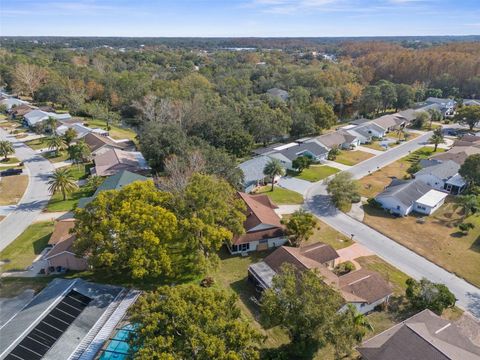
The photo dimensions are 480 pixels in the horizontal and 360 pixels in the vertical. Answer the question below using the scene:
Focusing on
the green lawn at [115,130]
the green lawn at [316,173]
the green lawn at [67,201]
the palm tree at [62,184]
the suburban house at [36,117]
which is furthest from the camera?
the suburban house at [36,117]

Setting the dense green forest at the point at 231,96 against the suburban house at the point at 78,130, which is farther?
the suburban house at the point at 78,130

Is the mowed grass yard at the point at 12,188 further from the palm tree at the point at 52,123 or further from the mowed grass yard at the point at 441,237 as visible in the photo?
the mowed grass yard at the point at 441,237

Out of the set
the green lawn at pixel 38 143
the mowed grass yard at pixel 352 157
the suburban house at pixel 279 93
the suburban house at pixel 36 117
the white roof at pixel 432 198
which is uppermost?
the suburban house at pixel 279 93

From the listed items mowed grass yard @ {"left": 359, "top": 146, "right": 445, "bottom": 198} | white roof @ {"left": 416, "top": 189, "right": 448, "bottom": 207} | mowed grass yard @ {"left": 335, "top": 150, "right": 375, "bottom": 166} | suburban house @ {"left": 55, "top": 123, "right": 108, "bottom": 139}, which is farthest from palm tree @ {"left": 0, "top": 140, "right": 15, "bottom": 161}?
white roof @ {"left": 416, "top": 189, "right": 448, "bottom": 207}

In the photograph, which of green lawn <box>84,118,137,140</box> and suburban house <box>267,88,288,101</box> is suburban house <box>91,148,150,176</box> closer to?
green lawn <box>84,118,137,140</box>

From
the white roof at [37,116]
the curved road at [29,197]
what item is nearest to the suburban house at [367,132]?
the curved road at [29,197]

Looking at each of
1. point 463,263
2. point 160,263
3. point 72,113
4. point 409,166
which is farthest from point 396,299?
point 72,113
